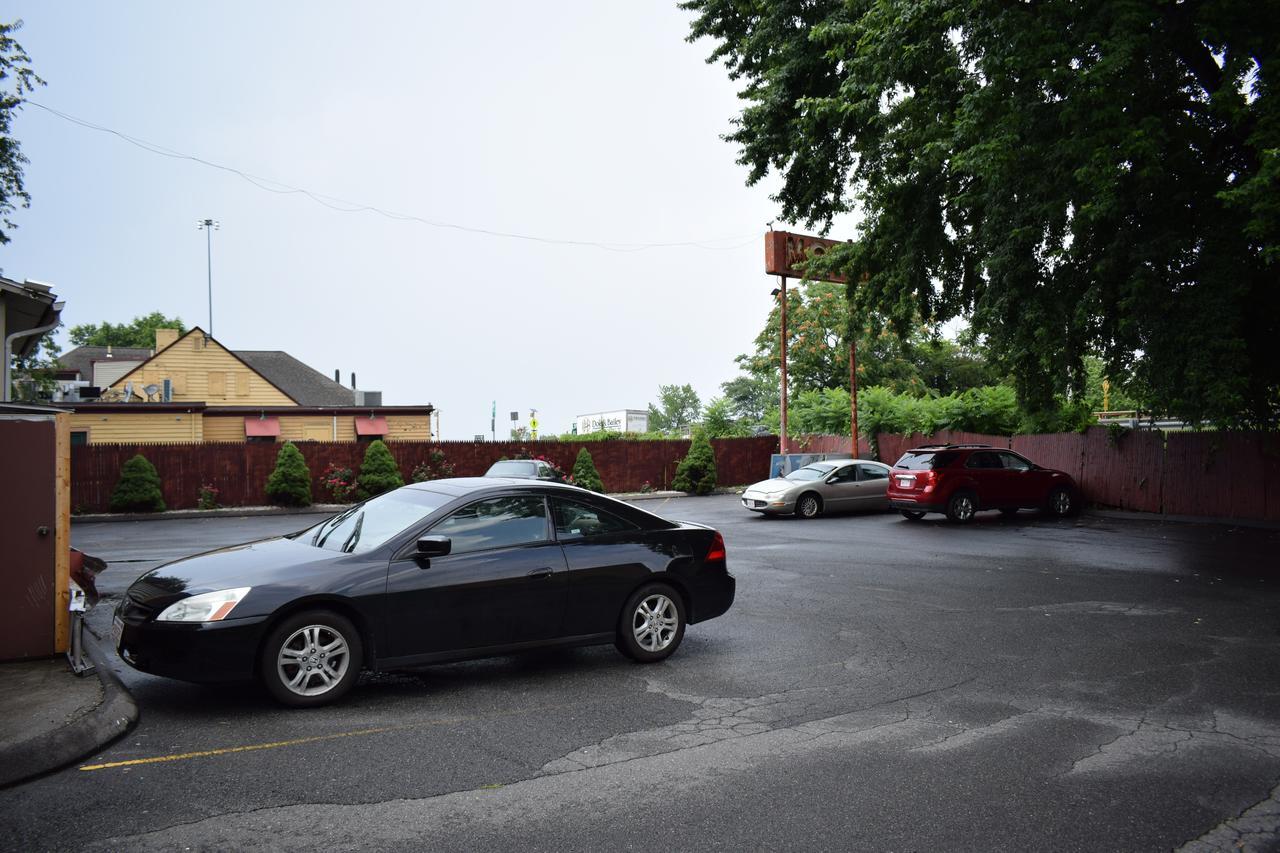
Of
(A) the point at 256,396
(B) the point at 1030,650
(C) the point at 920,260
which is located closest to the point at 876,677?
(B) the point at 1030,650

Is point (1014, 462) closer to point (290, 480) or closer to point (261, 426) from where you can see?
point (290, 480)

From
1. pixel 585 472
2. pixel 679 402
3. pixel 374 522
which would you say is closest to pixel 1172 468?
pixel 585 472

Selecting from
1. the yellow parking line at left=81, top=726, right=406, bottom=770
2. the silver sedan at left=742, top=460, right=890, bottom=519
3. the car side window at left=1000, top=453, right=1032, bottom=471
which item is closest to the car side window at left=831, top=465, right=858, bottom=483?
the silver sedan at left=742, top=460, right=890, bottom=519

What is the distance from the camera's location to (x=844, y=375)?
5375cm

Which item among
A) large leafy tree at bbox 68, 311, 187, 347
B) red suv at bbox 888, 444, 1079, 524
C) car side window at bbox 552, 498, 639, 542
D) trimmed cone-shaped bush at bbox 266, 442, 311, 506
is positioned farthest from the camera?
large leafy tree at bbox 68, 311, 187, 347

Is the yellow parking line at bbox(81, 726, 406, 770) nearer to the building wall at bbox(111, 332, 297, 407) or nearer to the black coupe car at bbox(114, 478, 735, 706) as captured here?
the black coupe car at bbox(114, 478, 735, 706)

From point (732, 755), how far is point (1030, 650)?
393 centimetres

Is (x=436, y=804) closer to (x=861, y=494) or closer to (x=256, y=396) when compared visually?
(x=861, y=494)

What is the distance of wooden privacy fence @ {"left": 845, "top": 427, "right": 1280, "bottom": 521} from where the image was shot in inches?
766

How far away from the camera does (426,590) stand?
6305 millimetres

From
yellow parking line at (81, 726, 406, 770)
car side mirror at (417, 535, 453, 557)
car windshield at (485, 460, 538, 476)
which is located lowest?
yellow parking line at (81, 726, 406, 770)

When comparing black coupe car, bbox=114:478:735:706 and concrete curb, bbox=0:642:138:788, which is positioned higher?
black coupe car, bbox=114:478:735:706

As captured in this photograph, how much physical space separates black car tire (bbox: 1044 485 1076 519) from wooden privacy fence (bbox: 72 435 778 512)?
15.3 meters

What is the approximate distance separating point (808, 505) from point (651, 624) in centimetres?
1554
